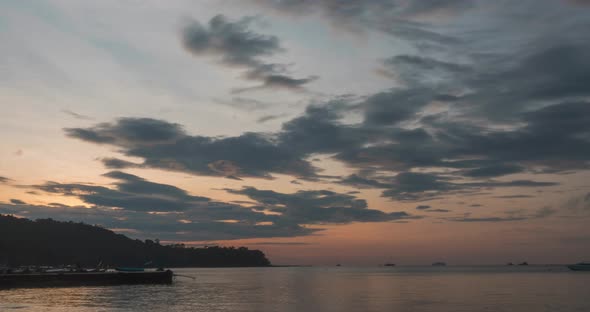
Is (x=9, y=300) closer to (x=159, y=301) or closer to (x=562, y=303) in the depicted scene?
(x=159, y=301)

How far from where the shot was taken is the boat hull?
491ft

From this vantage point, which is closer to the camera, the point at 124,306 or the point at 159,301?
the point at 124,306

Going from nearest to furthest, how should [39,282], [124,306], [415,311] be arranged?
1. [415,311]
2. [124,306]
3. [39,282]

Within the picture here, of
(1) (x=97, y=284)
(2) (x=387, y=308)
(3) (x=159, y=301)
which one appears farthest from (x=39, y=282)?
(2) (x=387, y=308)

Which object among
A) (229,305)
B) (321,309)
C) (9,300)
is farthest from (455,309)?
(9,300)

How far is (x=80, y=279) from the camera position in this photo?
548ft

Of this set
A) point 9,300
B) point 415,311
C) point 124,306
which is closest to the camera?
point 415,311

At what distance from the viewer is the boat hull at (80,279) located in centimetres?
14962

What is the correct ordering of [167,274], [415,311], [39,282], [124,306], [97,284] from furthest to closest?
[167,274]
[97,284]
[39,282]
[124,306]
[415,311]

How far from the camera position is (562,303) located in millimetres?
102688

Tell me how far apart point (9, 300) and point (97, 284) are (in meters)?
65.5

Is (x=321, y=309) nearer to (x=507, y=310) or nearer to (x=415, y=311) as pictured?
(x=415, y=311)

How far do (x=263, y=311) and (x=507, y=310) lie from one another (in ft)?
135

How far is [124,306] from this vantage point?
98000 millimetres
